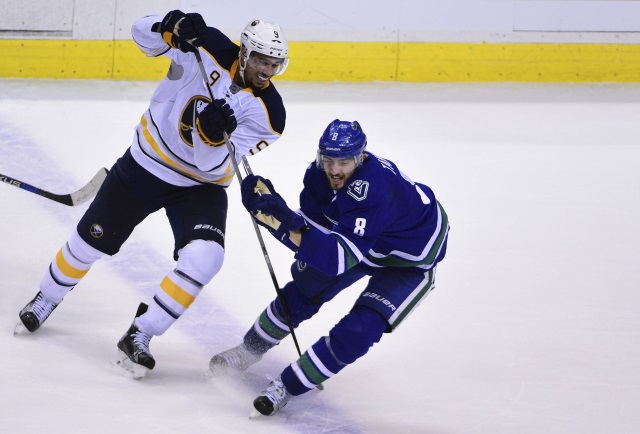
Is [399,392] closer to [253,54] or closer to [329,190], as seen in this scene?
[329,190]

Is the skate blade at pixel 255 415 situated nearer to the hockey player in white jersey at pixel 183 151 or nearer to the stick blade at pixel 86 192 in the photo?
the hockey player in white jersey at pixel 183 151

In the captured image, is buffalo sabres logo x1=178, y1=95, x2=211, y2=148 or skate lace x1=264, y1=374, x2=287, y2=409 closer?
skate lace x1=264, y1=374, x2=287, y2=409

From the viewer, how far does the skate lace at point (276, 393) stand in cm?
307

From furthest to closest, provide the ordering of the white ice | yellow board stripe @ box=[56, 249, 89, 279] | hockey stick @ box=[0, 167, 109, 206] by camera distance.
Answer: hockey stick @ box=[0, 167, 109, 206] → yellow board stripe @ box=[56, 249, 89, 279] → the white ice

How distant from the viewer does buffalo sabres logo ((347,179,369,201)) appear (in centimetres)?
293

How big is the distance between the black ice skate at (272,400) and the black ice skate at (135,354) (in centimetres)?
36

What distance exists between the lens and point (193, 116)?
336cm

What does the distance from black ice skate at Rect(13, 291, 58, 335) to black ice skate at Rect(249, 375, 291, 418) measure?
33.2 inches

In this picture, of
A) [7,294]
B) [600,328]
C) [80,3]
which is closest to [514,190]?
[600,328]

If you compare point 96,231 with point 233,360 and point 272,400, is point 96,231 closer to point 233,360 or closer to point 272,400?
point 233,360

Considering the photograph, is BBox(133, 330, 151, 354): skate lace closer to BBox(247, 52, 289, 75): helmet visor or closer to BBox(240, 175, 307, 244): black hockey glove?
BBox(240, 175, 307, 244): black hockey glove

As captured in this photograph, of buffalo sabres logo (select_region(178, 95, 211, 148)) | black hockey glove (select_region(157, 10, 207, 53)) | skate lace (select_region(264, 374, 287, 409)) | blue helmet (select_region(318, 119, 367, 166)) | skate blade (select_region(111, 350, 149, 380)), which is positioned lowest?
skate blade (select_region(111, 350, 149, 380))

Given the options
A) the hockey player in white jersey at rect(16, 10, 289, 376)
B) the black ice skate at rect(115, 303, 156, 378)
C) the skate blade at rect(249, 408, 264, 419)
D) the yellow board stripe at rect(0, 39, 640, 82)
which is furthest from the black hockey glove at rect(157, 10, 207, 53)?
the yellow board stripe at rect(0, 39, 640, 82)

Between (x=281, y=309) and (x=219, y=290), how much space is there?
729 mm
